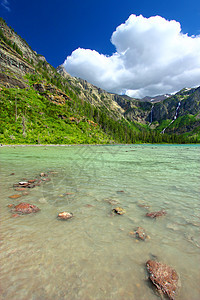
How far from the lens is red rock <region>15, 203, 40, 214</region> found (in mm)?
5721

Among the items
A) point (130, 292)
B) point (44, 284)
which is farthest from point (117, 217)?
point (44, 284)

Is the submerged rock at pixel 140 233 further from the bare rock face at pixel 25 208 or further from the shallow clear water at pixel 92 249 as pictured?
the bare rock face at pixel 25 208

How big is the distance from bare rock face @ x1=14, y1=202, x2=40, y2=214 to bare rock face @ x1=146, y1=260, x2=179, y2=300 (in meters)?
4.67

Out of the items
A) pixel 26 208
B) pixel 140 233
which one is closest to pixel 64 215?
pixel 26 208

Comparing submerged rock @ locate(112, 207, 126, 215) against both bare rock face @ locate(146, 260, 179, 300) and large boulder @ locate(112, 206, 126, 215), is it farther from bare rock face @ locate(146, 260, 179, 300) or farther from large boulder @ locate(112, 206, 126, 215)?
bare rock face @ locate(146, 260, 179, 300)

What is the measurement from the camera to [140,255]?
11.8 feet

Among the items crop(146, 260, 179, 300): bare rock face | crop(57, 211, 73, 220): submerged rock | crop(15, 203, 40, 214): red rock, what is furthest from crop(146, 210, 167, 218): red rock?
crop(15, 203, 40, 214): red rock

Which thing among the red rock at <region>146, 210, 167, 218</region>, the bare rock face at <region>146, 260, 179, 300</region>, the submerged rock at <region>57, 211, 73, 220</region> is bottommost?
the submerged rock at <region>57, 211, 73, 220</region>

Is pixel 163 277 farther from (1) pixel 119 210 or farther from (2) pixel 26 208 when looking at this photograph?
(2) pixel 26 208

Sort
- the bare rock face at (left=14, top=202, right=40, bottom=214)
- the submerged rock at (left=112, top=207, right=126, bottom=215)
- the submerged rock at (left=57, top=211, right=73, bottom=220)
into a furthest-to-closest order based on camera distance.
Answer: the submerged rock at (left=112, top=207, right=126, bottom=215)
the bare rock face at (left=14, top=202, right=40, bottom=214)
the submerged rock at (left=57, top=211, right=73, bottom=220)

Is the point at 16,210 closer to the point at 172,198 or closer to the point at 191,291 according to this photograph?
the point at 191,291

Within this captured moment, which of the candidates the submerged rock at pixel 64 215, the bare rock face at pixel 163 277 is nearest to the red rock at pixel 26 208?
the submerged rock at pixel 64 215

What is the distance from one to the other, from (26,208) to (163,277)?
537 cm

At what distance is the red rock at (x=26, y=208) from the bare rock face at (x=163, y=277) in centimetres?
467
